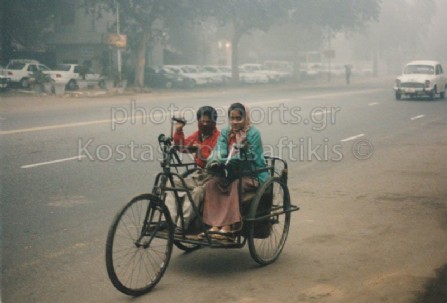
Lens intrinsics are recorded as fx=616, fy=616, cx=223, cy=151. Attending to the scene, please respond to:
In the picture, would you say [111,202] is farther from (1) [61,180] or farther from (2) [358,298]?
(2) [358,298]

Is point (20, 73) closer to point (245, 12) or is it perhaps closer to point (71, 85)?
point (71, 85)

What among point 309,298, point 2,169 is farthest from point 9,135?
point 309,298

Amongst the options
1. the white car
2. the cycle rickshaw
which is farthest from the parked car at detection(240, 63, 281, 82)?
the cycle rickshaw

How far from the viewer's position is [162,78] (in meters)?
44.2

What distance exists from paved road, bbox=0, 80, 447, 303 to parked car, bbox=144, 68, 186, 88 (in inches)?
1071

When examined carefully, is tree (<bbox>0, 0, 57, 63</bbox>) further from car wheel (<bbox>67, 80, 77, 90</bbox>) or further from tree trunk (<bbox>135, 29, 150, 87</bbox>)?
tree trunk (<bbox>135, 29, 150, 87</bbox>)

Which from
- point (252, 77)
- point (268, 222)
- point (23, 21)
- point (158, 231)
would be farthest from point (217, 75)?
point (158, 231)

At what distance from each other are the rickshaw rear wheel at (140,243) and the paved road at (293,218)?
0.14 m

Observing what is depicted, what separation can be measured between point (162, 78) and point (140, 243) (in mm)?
39496

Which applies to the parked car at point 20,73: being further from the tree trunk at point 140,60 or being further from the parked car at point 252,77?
the parked car at point 252,77

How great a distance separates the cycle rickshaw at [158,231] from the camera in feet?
16.5

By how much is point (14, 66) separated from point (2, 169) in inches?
1163

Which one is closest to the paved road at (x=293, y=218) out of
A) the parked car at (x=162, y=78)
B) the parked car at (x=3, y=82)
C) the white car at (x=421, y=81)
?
the white car at (x=421, y=81)

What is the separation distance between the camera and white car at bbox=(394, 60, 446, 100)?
29078mm
